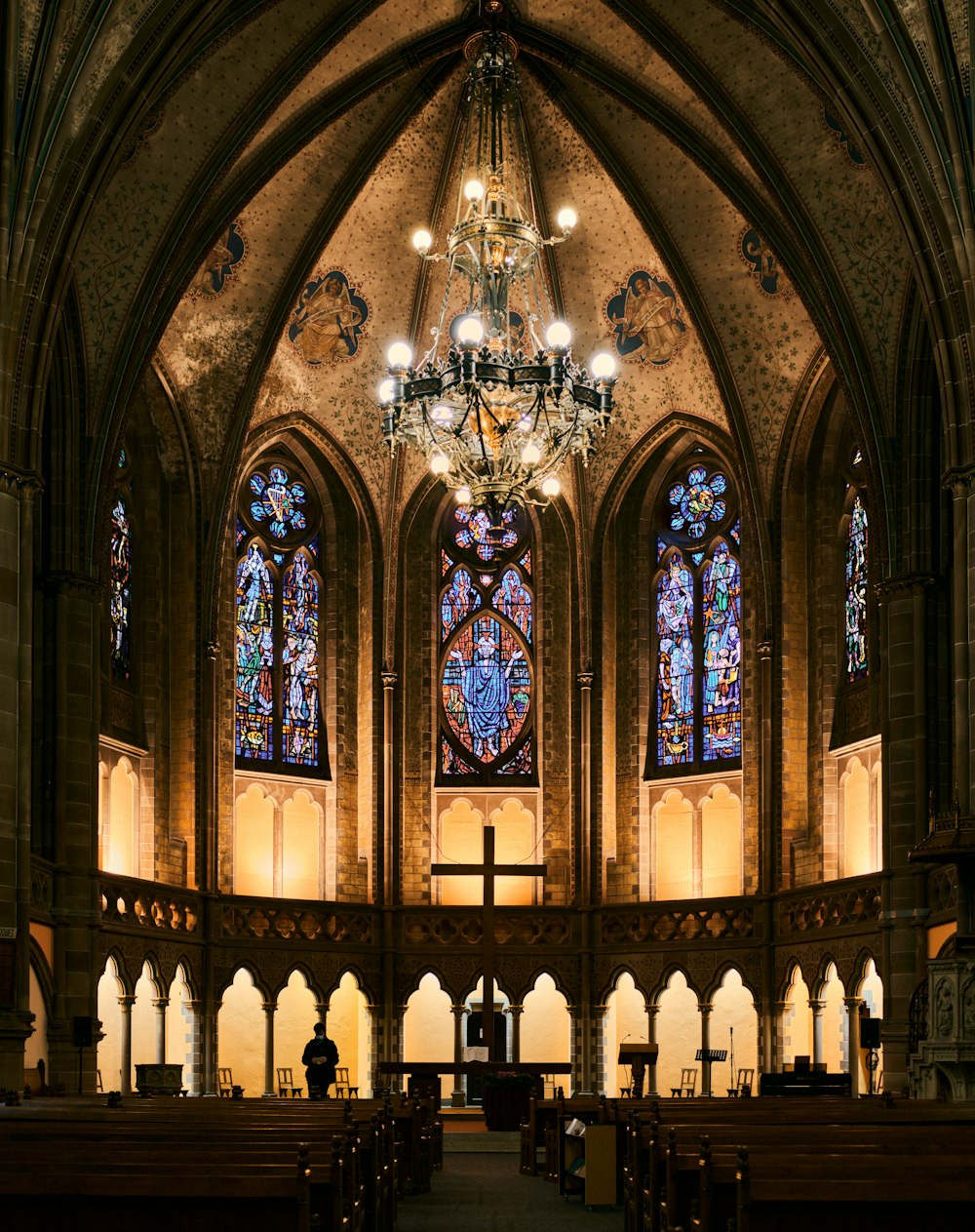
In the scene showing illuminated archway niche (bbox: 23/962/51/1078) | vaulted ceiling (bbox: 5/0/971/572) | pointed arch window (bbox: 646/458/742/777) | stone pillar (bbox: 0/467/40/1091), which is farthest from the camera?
pointed arch window (bbox: 646/458/742/777)

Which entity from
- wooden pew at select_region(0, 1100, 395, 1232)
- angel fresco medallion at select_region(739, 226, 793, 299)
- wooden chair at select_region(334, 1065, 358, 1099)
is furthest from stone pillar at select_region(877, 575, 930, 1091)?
wooden pew at select_region(0, 1100, 395, 1232)

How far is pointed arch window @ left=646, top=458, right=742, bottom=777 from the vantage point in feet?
101

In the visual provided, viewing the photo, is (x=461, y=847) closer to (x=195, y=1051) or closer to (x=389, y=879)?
(x=389, y=879)

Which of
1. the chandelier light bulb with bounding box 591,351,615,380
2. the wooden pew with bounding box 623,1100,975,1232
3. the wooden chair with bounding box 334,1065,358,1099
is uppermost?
the chandelier light bulb with bounding box 591,351,615,380

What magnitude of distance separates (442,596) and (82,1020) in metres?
10.9

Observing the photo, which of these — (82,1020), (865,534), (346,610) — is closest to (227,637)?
(346,610)

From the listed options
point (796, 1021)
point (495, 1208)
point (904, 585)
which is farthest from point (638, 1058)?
point (495, 1208)

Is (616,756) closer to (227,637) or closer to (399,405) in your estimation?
(227,637)

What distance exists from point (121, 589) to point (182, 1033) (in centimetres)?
665

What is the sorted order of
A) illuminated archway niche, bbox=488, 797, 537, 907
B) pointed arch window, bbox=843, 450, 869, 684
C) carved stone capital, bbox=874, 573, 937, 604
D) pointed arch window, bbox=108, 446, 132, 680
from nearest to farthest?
carved stone capital, bbox=874, 573, 937, 604 → pointed arch window, bbox=843, 450, 869, 684 → pointed arch window, bbox=108, 446, 132, 680 → illuminated archway niche, bbox=488, 797, 537, 907

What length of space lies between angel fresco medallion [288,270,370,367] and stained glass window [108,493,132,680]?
3786mm

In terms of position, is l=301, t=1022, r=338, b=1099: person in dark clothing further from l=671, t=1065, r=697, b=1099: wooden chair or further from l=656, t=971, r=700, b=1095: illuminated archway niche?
l=656, t=971, r=700, b=1095: illuminated archway niche

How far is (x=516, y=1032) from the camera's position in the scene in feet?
100

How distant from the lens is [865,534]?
1145 inches
